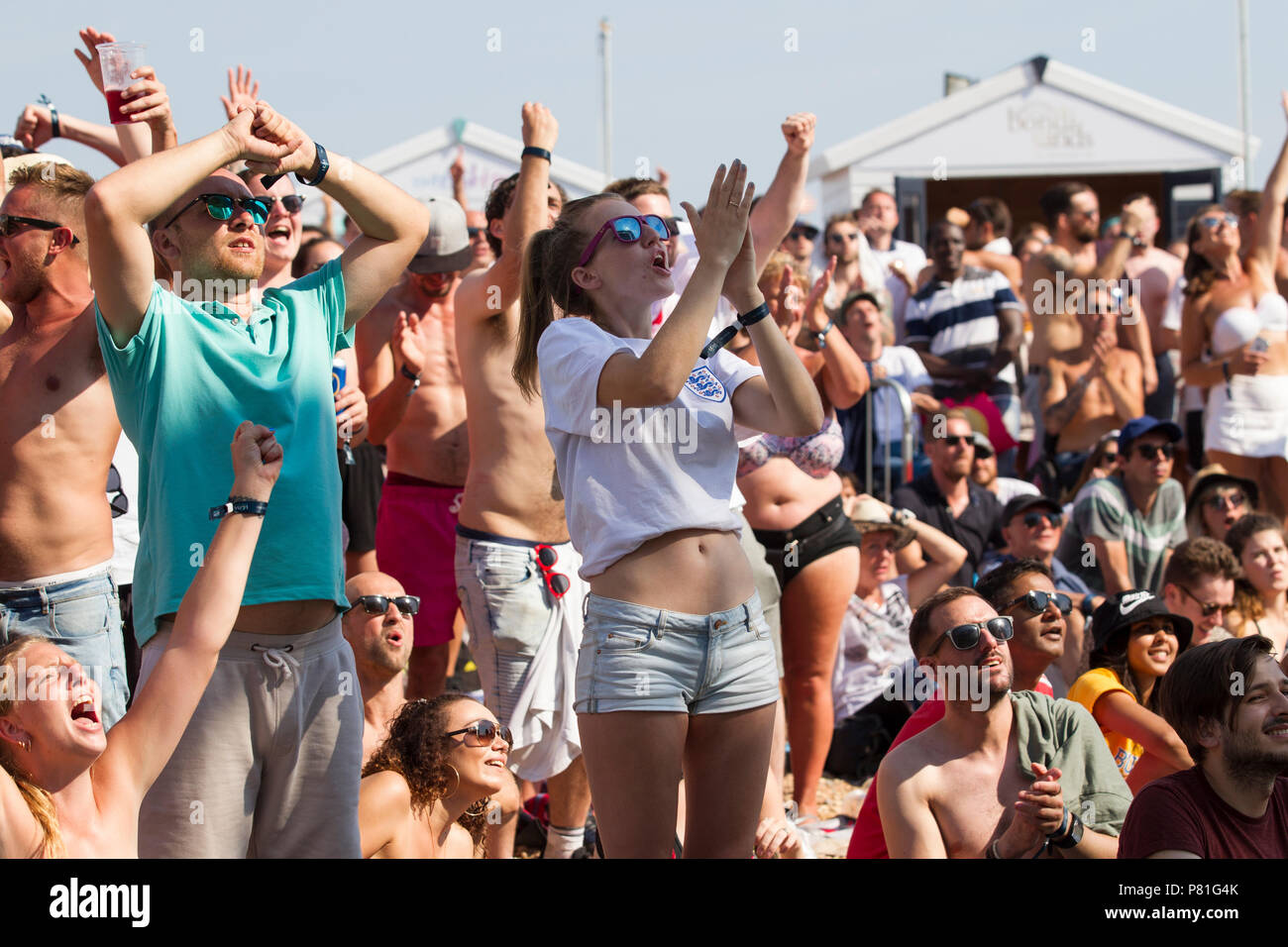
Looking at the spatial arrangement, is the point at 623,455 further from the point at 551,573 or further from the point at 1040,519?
the point at 1040,519

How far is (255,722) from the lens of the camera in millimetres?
2826

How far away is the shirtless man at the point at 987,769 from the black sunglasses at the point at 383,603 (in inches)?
60.3

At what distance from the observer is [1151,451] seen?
7.02 metres

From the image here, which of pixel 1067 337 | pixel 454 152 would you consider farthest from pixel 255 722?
pixel 454 152

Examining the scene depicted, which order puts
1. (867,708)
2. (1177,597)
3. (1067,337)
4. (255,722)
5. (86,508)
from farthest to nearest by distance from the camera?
1. (1067,337)
2. (867,708)
3. (1177,597)
4. (86,508)
5. (255,722)

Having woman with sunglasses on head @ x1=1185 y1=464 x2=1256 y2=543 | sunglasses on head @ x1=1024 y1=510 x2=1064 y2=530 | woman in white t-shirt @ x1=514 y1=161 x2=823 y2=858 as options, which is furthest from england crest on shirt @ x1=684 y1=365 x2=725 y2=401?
woman with sunglasses on head @ x1=1185 y1=464 x2=1256 y2=543

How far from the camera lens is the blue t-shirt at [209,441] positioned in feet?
9.34

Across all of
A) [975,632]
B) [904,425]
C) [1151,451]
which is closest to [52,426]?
[975,632]

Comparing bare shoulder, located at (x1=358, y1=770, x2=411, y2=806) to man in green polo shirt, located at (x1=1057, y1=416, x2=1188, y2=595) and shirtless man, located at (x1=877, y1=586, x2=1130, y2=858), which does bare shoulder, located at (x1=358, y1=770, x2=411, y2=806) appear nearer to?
shirtless man, located at (x1=877, y1=586, x2=1130, y2=858)

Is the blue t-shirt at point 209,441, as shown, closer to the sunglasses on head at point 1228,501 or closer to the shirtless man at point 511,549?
the shirtless man at point 511,549

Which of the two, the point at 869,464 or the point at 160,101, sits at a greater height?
the point at 160,101

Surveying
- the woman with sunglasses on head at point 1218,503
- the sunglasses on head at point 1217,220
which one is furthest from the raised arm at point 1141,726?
the sunglasses on head at point 1217,220
